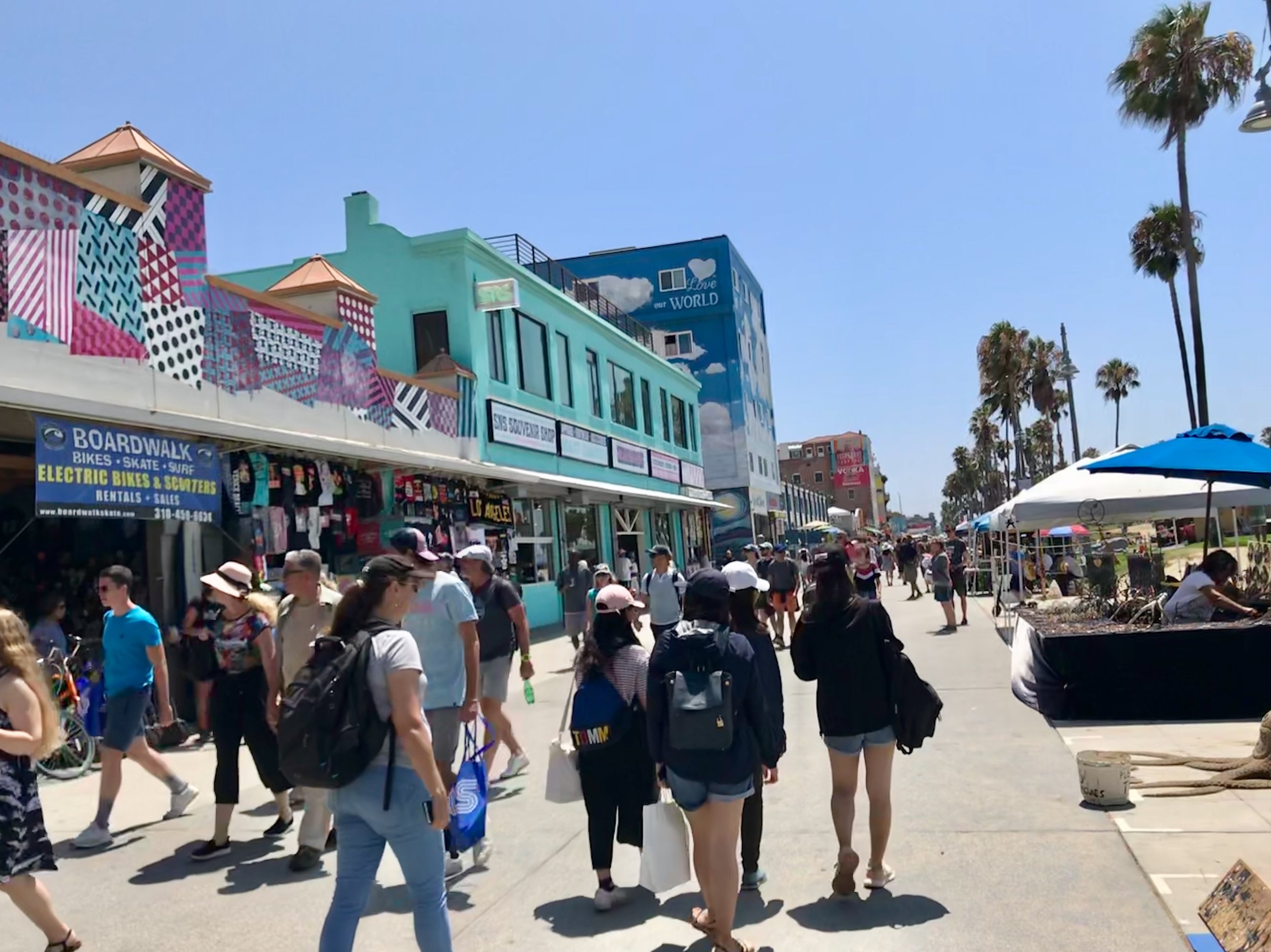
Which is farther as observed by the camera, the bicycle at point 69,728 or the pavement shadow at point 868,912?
the bicycle at point 69,728

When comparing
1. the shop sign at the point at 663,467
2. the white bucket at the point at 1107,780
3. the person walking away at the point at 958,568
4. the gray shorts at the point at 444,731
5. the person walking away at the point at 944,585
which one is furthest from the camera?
the shop sign at the point at 663,467

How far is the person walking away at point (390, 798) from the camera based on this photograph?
3.50m

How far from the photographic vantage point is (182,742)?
1018 centimetres

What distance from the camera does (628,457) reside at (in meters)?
27.4

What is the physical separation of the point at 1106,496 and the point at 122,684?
11.7 meters

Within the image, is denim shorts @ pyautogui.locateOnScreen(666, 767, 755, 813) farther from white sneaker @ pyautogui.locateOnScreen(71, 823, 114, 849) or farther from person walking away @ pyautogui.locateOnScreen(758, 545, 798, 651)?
person walking away @ pyautogui.locateOnScreen(758, 545, 798, 651)

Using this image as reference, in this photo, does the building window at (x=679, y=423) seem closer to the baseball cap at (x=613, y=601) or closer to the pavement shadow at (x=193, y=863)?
the pavement shadow at (x=193, y=863)

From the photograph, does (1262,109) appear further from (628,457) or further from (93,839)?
(628,457)

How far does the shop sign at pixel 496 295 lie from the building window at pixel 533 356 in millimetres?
1897

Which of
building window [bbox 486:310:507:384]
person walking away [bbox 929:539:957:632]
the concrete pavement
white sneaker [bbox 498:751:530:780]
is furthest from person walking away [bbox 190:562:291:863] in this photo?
building window [bbox 486:310:507:384]

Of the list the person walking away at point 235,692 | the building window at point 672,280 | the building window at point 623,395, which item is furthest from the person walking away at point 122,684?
the building window at point 672,280

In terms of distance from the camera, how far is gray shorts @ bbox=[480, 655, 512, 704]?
7.36 m

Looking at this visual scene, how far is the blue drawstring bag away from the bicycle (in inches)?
212

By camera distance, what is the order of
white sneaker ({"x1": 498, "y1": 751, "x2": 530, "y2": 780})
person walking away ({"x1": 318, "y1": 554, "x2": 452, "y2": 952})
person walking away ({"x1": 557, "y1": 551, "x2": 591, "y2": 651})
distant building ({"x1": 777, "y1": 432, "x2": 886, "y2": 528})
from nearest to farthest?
person walking away ({"x1": 318, "y1": 554, "x2": 452, "y2": 952}) < white sneaker ({"x1": 498, "y1": 751, "x2": 530, "y2": 780}) < person walking away ({"x1": 557, "y1": 551, "x2": 591, "y2": 651}) < distant building ({"x1": 777, "y1": 432, "x2": 886, "y2": 528})
